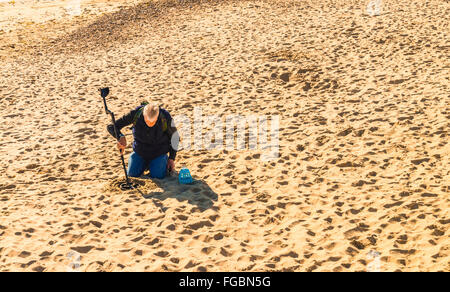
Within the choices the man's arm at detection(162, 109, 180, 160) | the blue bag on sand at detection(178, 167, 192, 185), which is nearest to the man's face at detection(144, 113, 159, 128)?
the man's arm at detection(162, 109, 180, 160)

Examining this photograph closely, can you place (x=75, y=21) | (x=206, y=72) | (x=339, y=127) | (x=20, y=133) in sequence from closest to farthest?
1. (x=339, y=127)
2. (x=20, y=133)
3. (x=206, y=72)
4. (x=75, y=21)

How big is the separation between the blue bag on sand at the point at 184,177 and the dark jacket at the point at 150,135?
335 mm

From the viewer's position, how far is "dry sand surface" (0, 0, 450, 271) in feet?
18.9

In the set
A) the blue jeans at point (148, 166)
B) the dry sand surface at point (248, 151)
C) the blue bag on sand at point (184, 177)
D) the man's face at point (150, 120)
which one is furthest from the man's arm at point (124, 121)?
the blue bag on sand at point (184, 177)

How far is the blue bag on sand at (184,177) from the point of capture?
7.33 m

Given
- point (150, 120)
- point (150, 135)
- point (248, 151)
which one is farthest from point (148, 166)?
point (248, 151)

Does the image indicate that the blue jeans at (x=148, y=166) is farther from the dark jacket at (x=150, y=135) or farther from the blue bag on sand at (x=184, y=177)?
the blue bag on sand at (x=184, y=177)

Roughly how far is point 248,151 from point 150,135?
1.85 meters

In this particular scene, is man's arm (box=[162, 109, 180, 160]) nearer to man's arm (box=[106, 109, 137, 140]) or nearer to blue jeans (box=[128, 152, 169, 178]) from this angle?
blue jeans (box=[128, 152, 169, 178])

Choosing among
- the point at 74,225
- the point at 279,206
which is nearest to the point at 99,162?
the point at 74,225

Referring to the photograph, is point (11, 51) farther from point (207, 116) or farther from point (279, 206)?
point (279, 206)

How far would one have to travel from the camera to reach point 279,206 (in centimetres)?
670

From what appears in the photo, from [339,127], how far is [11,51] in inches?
428

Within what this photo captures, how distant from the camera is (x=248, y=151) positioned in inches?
333
